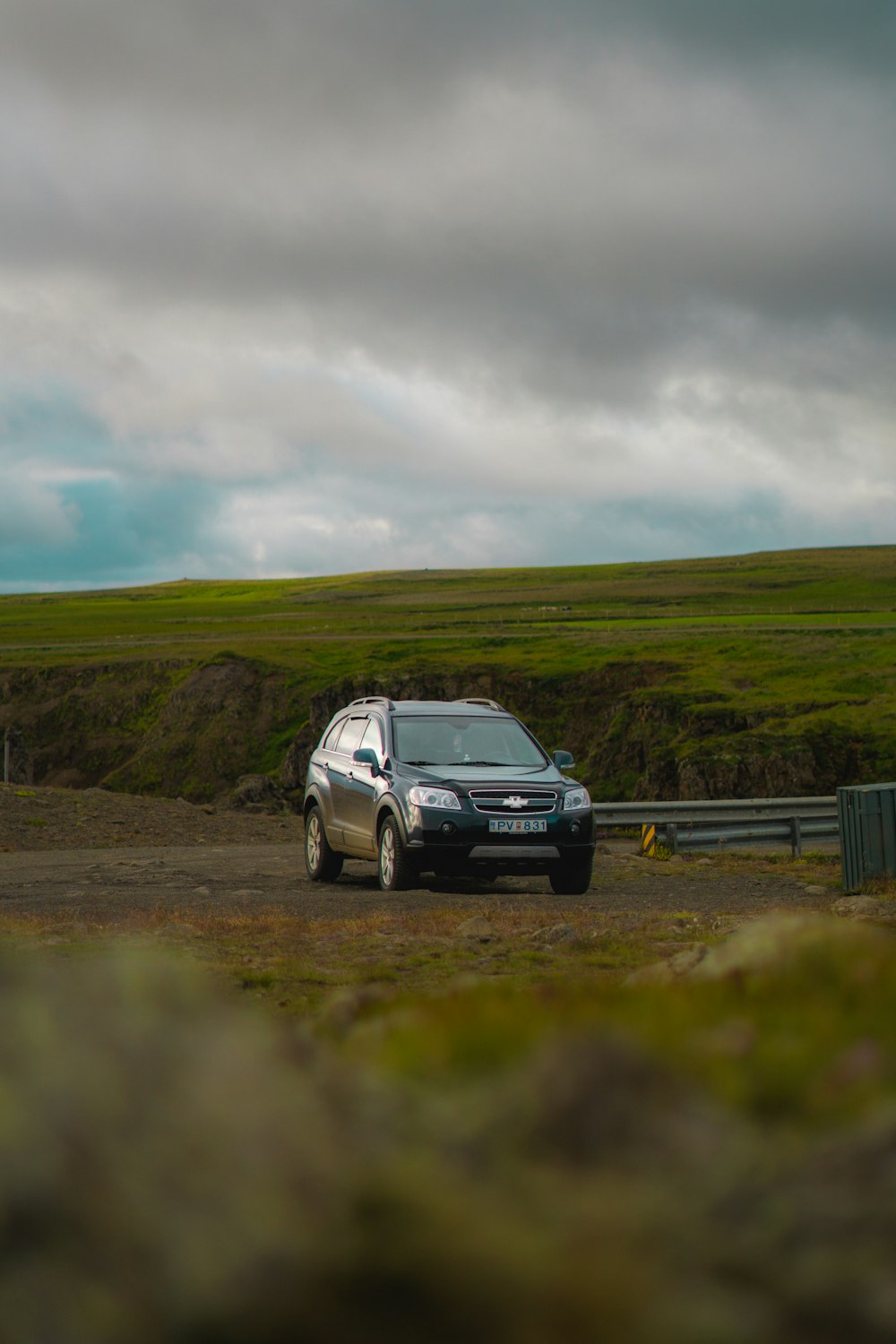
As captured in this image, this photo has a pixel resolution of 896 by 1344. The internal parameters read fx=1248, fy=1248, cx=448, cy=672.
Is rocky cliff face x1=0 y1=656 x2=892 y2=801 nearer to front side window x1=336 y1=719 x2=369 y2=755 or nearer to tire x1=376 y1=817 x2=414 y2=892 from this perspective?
front side window x1=336 y1=719 x2=369 y2=755

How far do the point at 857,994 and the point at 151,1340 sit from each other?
1820 mm

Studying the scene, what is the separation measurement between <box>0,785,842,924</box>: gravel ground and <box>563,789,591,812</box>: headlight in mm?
948

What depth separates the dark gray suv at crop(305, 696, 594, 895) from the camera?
12914 mm

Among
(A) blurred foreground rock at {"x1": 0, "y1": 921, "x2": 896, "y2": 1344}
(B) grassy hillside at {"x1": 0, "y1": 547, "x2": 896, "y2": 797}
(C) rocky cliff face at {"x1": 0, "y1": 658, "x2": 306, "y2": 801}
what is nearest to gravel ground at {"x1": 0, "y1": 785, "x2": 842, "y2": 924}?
(A) blurred foreground rock at {"x1": 0, "y1": 921, "x2": 896, "y2": 1344}

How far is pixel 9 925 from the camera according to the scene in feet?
27.2

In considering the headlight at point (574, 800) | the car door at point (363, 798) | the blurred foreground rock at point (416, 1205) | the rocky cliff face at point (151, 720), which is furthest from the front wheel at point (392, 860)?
the rocky cliff face at point (151, 720)

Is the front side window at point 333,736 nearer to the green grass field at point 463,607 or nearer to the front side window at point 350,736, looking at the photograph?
the front side window at point 350,736

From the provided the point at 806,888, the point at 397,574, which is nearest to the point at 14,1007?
the point at 806,888

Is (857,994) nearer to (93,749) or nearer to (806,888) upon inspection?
(806,888)

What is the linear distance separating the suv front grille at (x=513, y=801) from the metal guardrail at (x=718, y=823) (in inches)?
282

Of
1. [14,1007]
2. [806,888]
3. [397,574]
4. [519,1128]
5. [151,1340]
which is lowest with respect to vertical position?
[806,888]

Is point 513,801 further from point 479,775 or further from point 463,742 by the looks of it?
point 463,742

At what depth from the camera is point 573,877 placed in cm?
1348

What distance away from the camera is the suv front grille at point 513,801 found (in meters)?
13.0
